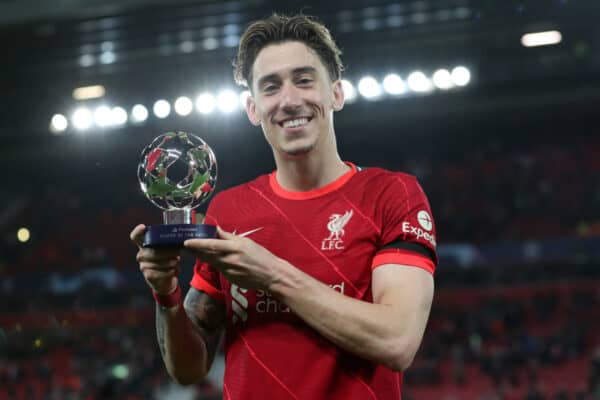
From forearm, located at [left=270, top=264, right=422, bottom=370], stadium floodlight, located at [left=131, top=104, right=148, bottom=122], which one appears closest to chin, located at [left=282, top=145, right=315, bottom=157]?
forearm, located at [left=270, top=264, right=422, bottom=370]

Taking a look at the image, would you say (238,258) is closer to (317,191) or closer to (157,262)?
(157,262)

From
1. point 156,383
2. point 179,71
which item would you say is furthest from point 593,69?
point 156,383

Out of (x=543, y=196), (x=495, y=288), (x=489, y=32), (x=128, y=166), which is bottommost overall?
(x=495, y=288)

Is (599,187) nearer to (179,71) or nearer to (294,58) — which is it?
(179,71)

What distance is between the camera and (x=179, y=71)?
1047 centimetres

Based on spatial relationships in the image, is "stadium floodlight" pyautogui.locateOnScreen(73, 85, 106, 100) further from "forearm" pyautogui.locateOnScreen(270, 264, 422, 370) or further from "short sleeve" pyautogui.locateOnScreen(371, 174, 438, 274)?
"forearm" pyautogui.locateOnScreen(270, 264, 422, 370)

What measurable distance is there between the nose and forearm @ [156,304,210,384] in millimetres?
538

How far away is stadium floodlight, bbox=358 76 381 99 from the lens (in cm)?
1121

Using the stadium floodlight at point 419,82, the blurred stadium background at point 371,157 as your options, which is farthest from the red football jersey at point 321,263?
the stadium floodlight at point 419,82

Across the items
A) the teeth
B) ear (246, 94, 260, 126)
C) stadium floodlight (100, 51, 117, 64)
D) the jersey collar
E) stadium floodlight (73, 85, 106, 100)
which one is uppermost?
stadium floodlight (100, 51, 117, 64)

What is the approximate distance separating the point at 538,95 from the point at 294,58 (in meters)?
11.9

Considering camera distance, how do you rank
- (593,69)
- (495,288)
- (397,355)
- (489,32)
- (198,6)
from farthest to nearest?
(495,288) < (593,69) < (489,32) < (198,6) < (397,355)

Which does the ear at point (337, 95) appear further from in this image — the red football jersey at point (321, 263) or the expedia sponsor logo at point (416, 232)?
the expedia sponsor logo at point (416, 232)

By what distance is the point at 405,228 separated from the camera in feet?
5.51
